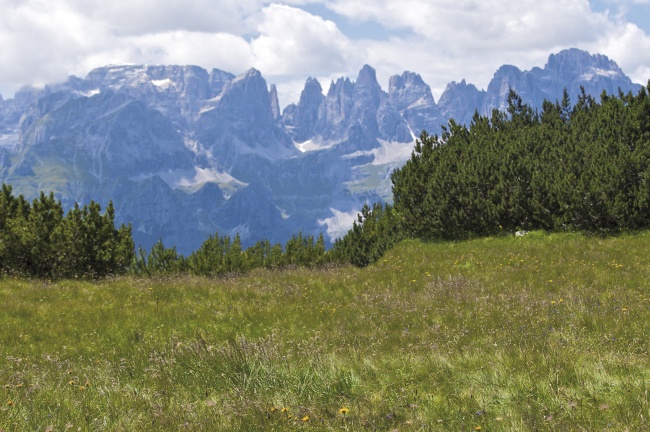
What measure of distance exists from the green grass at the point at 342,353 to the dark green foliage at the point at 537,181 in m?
8.18

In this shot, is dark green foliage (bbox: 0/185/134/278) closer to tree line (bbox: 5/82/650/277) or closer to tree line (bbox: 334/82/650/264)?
tree line (bbox: 5/82/650/277)

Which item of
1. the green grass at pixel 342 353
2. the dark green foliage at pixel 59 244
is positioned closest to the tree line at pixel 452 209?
the dark green foliage at pixel 59 244

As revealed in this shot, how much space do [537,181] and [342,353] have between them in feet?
71.8

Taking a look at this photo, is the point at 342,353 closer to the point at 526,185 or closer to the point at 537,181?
the point at 537,181

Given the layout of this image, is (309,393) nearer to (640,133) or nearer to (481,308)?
(481,308)

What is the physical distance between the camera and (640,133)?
2788 cm

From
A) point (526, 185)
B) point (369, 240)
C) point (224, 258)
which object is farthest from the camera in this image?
point (369, 240)

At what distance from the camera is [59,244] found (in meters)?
20.0

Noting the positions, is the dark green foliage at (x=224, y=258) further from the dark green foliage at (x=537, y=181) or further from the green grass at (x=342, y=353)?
the green grass at (x=342, y=353)

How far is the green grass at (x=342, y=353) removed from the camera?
481cm

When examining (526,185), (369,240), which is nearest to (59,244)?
(369,240)

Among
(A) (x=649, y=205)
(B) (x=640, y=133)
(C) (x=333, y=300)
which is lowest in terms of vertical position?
(C) (x=333, y=300)

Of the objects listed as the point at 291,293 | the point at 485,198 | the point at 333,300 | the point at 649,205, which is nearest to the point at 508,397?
the point at 333,300

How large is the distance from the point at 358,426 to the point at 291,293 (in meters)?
11.0
